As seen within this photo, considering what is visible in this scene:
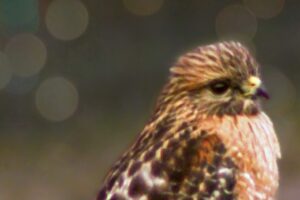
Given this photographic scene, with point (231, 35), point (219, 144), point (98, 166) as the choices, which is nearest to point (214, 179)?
point (219, 144)

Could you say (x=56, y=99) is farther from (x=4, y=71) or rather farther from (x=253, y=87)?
(x=253, y=87)

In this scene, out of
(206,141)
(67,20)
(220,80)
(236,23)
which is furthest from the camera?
(67,20)

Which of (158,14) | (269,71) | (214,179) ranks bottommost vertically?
(214,179)

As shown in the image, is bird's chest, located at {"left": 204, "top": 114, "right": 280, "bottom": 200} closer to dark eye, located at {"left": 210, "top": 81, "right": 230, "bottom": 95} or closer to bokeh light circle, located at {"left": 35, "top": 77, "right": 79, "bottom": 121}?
dark eye, located at {"left": 210, "top": 81, "right": 230, "bottom": 95}

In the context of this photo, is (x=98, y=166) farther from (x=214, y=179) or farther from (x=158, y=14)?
(x=214, y=179)

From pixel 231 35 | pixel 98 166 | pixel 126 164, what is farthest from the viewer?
pixel 231 35

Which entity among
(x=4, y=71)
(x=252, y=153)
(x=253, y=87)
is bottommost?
(x=252, y=153)

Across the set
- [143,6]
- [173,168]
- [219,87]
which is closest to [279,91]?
[143,6]

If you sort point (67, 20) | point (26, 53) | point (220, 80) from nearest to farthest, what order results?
point (220, 80) → point (67, 20) → point (26, 53)

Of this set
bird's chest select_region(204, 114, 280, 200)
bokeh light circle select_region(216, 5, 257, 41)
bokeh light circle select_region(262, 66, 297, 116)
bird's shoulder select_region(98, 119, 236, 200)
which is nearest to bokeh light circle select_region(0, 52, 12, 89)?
bokeh light circle select_region(216, 5, 257, 41)
